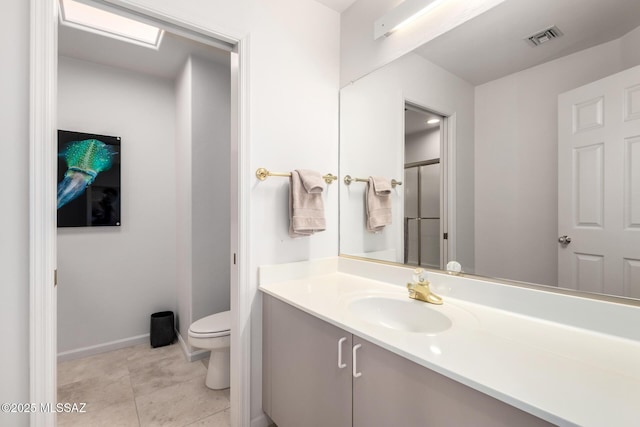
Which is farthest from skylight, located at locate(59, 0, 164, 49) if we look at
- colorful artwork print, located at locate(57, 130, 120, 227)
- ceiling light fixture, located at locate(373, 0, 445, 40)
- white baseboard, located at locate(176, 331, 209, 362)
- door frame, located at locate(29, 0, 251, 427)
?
white baseboard, located at locate(176, 331, 209, 362)

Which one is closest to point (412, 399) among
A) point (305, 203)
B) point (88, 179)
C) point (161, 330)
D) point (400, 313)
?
point (400, 313)

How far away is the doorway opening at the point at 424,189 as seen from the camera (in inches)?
54.5

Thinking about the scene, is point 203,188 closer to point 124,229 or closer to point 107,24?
point 124,229

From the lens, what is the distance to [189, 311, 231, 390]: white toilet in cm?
187

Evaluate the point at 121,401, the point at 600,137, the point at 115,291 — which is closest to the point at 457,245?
the point at 600,137

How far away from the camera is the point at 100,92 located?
238 centimetres

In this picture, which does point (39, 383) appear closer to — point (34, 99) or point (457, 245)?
point (34, 99)

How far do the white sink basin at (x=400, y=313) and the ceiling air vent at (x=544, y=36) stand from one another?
105 cm

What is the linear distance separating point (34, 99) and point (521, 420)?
171 centimetres

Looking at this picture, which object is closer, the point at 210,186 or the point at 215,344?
the point at 215,344

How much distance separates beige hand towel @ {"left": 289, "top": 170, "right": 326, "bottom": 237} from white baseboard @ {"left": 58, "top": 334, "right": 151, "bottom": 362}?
1999 mm

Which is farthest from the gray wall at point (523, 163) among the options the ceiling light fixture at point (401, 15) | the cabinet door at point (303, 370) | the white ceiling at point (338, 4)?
the white ceiling at point (338, 4)

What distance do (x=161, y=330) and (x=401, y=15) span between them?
9.41 ft

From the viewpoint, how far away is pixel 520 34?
1.08 m
